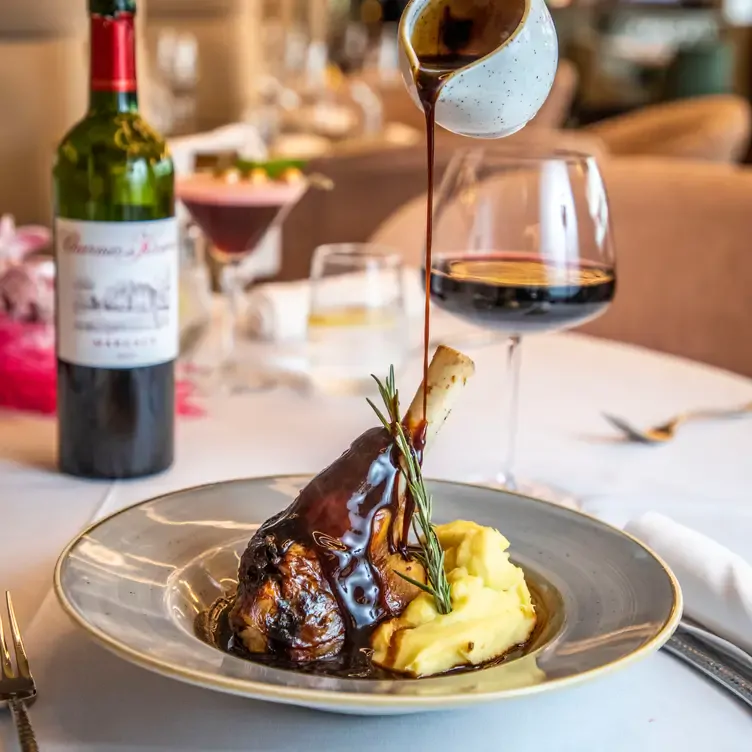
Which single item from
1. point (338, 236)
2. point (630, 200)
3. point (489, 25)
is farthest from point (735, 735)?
point (338, 236)

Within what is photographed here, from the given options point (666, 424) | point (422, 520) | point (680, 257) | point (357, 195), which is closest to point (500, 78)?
point (422, 520)

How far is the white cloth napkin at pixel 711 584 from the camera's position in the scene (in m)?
0.66

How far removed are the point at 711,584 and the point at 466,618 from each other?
0.63 feet

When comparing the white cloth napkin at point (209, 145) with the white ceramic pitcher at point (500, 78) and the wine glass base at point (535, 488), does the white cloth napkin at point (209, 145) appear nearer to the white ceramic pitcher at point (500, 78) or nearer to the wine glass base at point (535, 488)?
the wine glass base at point (535, 488)

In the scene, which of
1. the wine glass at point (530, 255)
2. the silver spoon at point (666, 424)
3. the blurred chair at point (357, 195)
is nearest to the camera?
the wine glass at point (530, 255)

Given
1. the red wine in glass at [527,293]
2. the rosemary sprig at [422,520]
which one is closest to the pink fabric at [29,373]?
the red wine in glass at [527,293]

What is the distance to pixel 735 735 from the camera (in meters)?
0.58

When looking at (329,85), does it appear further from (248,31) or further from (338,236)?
(338,236)

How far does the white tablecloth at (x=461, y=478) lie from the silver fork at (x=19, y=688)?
1 centimetres

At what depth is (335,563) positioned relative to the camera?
0.60 m

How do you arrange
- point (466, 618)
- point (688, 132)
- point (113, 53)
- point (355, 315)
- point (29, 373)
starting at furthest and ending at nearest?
1. point (688, 132)
2. point (355, 315)
3. point (29, 373)
4. point (113, 53)
5. point (466, 618)

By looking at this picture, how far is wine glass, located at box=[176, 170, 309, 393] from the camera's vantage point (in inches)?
49.7

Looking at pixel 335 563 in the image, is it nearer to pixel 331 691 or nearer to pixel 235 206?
pixel 331 691

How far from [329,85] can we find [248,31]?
0.46 meters
